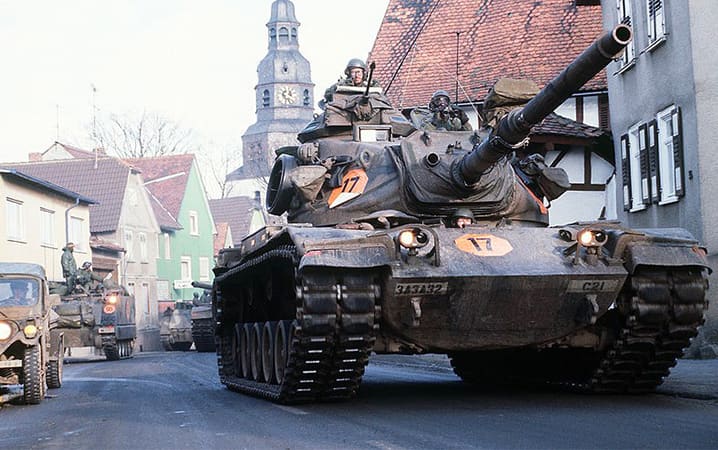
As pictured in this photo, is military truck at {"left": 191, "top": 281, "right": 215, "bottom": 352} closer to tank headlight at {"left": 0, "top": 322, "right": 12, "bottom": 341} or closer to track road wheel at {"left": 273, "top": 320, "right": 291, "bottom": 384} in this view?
tank headlight at {"left": 0, "top": 322, "right": 12, "bottom": 341}

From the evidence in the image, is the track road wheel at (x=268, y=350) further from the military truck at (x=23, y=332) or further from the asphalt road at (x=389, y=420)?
the military truck at (x=23, y=332)

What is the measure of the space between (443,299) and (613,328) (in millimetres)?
1814

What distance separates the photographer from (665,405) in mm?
10539

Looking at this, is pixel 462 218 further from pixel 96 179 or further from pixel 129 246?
pixel 129 246

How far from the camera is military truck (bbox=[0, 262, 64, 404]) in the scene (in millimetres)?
13828

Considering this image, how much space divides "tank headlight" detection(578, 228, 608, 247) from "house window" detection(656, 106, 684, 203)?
9424 mm

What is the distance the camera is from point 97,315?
93.2ft

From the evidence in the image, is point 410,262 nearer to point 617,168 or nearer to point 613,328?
point 613,328

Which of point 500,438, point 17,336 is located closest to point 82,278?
point 17,336

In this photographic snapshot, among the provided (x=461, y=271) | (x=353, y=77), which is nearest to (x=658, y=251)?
(x=461, y=271)


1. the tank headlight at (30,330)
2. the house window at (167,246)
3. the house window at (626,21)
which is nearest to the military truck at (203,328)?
the house window at (626,21)

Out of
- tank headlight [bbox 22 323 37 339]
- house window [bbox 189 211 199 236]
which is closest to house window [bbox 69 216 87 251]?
house window [bbox 189 211 199 236]

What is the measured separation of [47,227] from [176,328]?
7.30 metres

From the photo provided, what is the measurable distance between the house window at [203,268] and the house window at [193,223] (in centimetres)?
157
